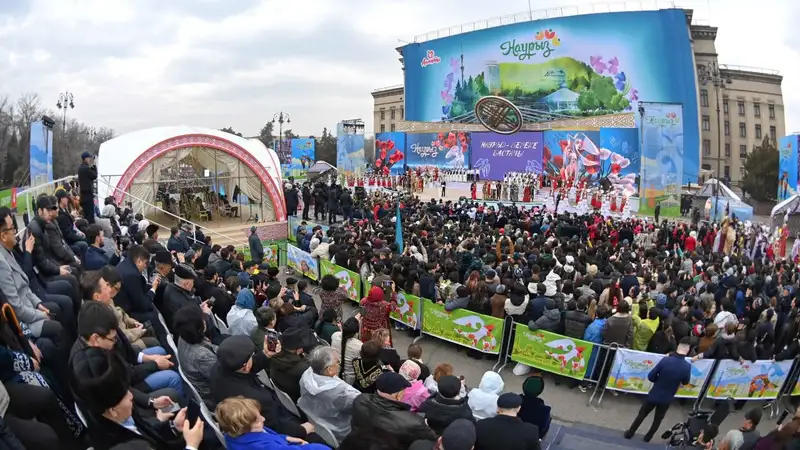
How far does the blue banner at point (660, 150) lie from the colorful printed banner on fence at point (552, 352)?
22007 millimetres

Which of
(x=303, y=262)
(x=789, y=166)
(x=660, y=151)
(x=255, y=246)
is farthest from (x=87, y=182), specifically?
(x=789, y=166)

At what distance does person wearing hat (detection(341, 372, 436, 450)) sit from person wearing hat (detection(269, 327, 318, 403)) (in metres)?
0.86

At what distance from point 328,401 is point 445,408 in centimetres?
90

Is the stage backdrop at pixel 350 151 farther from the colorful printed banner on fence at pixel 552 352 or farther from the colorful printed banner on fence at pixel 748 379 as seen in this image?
the colorful printed banner on fence at pixel 748 379

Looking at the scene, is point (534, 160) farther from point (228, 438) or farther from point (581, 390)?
point (228, 438)

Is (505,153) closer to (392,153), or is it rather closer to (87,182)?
(392,153)

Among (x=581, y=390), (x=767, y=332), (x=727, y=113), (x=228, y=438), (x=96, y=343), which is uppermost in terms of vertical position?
(x=727, y=113)

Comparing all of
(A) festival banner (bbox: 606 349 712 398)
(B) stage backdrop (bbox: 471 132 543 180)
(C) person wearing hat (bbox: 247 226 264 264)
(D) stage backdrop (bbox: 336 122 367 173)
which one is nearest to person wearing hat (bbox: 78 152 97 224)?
(C) person wearing hat (bbox: 247 226 264 264)

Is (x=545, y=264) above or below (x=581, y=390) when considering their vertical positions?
above

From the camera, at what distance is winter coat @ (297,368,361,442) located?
3.93 meters

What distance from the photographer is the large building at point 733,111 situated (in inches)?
1852

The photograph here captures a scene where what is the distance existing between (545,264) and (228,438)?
8006 millimetres

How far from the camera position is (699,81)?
47.2 m

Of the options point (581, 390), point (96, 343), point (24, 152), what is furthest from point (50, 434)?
point (24, 152)
